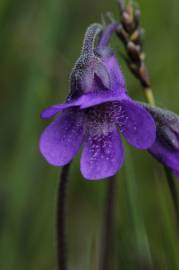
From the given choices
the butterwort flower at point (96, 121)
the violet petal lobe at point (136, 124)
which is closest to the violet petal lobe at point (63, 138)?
the butterwort flower at point (96, 121)

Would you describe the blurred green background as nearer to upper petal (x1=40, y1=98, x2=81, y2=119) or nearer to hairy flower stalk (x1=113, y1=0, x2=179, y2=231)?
hairy flower stalk (x1=113, y1=0, x2=179, y2=231)

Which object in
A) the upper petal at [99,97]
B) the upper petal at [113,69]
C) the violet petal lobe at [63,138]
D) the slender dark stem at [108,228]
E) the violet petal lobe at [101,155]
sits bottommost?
the slender dark stem at [108,228]

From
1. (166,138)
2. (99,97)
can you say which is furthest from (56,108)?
(166,138)

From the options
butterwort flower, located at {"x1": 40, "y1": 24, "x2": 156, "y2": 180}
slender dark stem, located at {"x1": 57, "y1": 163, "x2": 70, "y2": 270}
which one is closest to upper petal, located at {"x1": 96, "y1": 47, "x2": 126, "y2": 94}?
butterwort flower, located at {"x1": 40, "y1": 24, "x2": 156, "y2": 180}

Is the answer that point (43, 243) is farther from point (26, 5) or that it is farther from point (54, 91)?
point (26, 5)

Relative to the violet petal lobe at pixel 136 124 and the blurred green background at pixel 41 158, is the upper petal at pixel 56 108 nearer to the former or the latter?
the violet petal lobe at pixel 136 124

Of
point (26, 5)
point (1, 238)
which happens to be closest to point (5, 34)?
point (26, 5)
